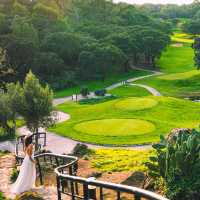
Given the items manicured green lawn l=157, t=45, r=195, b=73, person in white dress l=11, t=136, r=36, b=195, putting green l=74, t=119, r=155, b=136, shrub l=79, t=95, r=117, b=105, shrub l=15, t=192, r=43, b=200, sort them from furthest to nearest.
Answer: manicured green lawn l=157, t=45, r=195, b=73 → shrub l=79, t=95, r=117, b=105 → putting green l=74, t=119, r=155, b=136 → person in white dress l=11, t=136, r=36, b=195 → shrub l=15, t=192, r=43, b=200

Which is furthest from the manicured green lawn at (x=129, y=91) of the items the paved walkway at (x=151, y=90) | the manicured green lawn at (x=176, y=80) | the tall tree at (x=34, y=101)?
the tall tree at (x=34, y=101)

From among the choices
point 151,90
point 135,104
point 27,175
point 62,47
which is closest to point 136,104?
point 135,104

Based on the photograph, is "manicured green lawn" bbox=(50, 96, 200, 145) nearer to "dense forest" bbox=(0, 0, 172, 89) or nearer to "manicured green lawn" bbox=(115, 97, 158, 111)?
"manicured green lawn" bbox=(115, 97, 158, 111)

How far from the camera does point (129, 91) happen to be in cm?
7550

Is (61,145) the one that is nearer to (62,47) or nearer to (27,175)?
(27,175)

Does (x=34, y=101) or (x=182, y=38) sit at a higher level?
(x=182, y=38)

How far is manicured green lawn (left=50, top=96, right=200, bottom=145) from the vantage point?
140 ft

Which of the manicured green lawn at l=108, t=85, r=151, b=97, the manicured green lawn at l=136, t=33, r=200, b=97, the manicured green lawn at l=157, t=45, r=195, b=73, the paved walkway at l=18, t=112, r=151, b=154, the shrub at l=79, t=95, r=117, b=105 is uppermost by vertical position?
the manicured green lawn at l=157, t=45, r=195, b=73

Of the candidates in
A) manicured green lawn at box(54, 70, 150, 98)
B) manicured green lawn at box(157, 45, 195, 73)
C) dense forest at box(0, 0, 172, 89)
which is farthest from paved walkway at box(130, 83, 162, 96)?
manicured green lawn at box(157, 45, 195, 73)

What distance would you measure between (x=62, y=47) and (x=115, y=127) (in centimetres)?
4496

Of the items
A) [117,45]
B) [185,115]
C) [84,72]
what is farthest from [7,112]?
[117,45]

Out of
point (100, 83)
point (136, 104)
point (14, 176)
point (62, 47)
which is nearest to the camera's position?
point (14, 176)

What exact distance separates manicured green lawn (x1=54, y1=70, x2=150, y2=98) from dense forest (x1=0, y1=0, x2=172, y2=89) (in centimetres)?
143

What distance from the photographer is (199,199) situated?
10516mm
